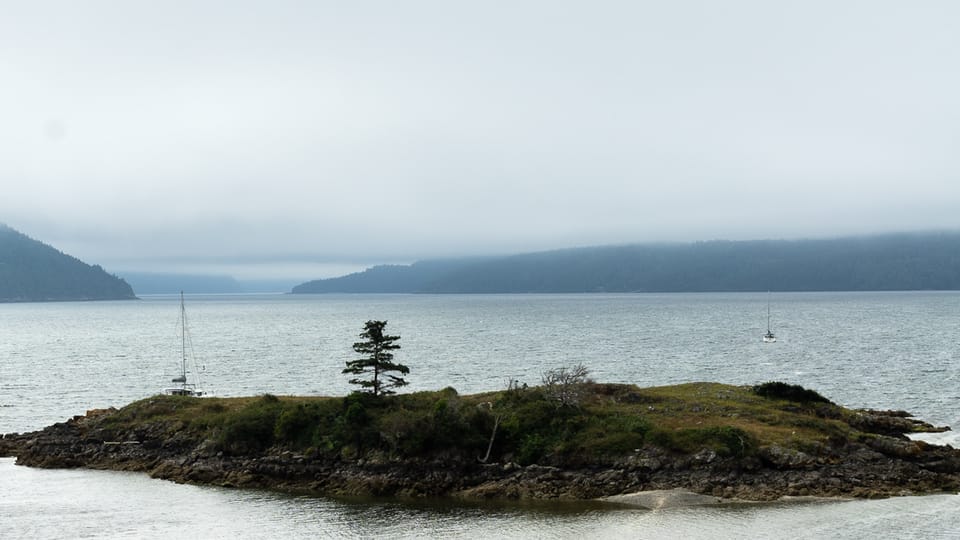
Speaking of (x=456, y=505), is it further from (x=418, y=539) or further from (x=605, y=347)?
(x=605, y=347)

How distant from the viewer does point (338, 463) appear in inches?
2825

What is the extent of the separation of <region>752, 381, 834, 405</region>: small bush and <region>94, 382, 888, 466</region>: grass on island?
0.12 metres

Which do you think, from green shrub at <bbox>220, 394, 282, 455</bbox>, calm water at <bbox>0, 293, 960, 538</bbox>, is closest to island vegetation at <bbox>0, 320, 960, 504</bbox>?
green shrub at <bbox>220, 394, 282, 455</bbox>

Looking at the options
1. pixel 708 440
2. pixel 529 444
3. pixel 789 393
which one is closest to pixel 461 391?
pixel 529 444

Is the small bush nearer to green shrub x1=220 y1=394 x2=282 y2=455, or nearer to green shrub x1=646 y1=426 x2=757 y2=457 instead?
green shrub x1=646 y1=426 x2=757 y2=457

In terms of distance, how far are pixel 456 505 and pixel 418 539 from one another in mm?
8839

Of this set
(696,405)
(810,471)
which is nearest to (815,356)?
(696,405)

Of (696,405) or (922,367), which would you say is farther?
(922,367)

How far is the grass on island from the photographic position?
224ft

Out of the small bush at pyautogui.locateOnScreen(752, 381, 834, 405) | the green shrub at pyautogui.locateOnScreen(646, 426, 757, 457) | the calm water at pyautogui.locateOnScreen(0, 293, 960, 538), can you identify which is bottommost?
the calm water at pyautogui.locateOnScreen(0, 293, 960, 538)

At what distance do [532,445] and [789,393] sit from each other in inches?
1241

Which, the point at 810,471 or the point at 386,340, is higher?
the point at 386,340

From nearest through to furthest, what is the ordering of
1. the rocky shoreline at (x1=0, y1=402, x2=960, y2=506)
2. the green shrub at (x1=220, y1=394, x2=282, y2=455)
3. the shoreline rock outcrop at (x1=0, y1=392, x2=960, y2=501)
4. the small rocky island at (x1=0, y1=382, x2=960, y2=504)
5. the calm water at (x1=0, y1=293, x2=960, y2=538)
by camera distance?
1. the calm water at (x1=0, y1=293, x2=960, y2=538)
2. the rocky shoreline at (x1=0, y1=402, x2=960, y2=506)
3. the shoreline rock outcrop at (x1=0, y1=392, x2=960, y2=501)
4. the small rocky island at (x1=0, y1=382, x2=960, y2=504)
5. the green shrub at (x1=220, y1=394, x2=282, y2=455)

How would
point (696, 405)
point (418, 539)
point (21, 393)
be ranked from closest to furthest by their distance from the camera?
point (418, 539)
point (696, 405)
point (21, 393)
